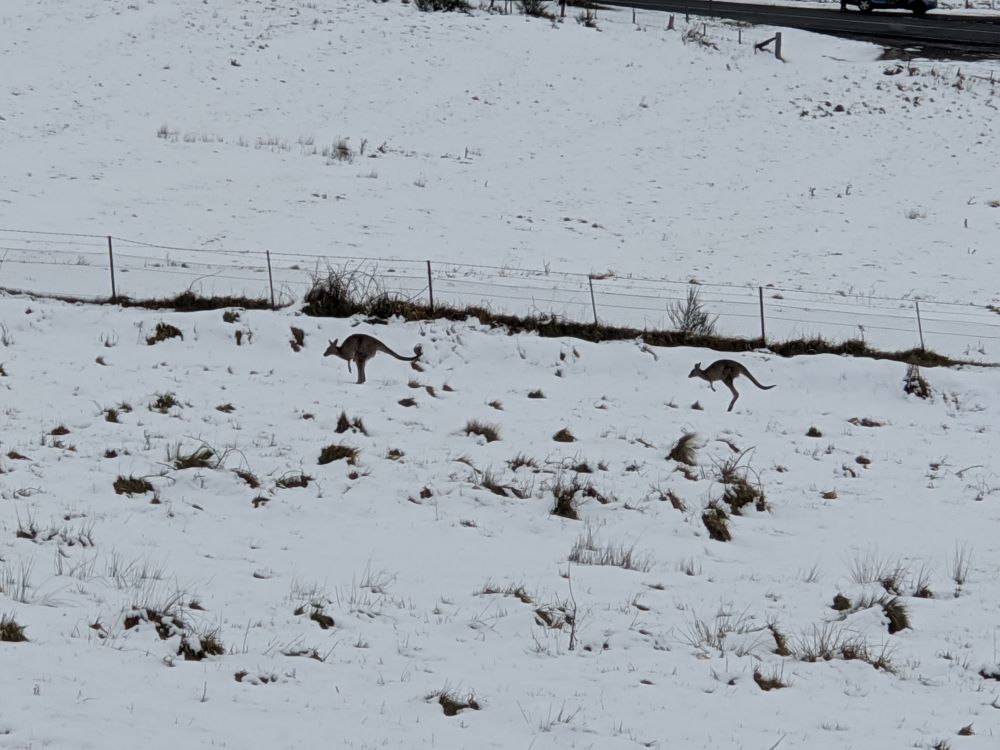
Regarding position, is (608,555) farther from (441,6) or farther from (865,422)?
(441,6)

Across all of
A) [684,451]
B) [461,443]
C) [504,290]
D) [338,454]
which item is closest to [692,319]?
[504,290]

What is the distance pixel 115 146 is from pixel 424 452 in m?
22.4

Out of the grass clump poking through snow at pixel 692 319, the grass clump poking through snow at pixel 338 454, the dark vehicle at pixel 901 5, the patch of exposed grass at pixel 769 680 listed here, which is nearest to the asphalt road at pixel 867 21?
the dark vehicle at pixel 901 5

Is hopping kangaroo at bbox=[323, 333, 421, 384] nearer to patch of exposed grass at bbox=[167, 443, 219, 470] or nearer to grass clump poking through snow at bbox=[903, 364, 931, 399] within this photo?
patch of exposed grass at bbox=[167, 443, 219, 470]

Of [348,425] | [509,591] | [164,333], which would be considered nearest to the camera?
[509,591]

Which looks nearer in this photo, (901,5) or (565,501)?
(565,501)

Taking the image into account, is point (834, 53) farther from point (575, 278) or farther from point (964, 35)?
point (575, 278)

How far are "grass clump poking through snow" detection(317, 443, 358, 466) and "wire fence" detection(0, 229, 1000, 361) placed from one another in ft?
21.5

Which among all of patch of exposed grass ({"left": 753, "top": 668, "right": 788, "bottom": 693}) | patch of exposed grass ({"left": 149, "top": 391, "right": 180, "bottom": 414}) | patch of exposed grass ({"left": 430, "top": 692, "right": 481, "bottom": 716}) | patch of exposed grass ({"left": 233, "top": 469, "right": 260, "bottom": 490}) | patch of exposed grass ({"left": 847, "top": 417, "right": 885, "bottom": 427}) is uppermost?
patch of exposed grass ({"left": 149, "top": 391, "right": 180, "bottom": 414})

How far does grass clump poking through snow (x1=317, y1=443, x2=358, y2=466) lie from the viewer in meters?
13.7

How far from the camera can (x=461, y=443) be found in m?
15.5

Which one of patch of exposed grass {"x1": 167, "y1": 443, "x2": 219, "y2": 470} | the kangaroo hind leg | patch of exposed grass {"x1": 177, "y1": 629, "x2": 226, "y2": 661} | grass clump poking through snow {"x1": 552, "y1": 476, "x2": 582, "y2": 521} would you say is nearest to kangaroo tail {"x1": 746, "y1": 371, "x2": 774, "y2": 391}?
the kangaroo hind leg

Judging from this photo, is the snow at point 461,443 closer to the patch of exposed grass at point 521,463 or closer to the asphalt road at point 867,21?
the patch of exposed grass at point 521,463

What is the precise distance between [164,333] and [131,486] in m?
7.22
